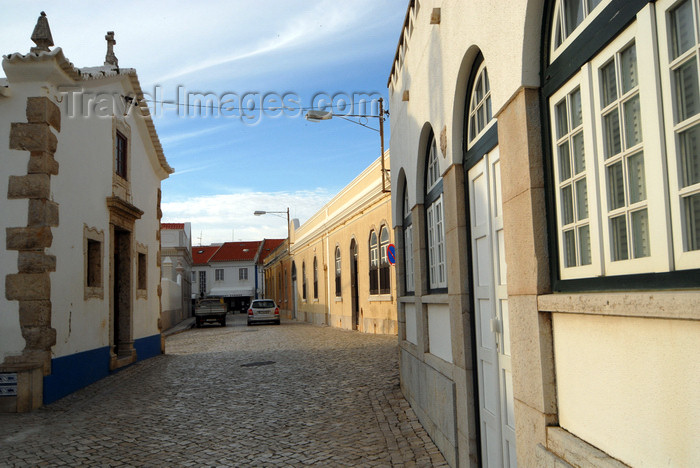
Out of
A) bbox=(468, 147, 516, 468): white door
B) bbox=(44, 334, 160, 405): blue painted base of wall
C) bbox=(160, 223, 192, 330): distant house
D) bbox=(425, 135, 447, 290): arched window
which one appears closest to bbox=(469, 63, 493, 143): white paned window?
bbox=(468, 147, 516, 468): white door

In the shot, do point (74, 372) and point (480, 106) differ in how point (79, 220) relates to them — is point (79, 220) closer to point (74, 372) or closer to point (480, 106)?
point (74, 372)

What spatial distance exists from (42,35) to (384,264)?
12.1 meters

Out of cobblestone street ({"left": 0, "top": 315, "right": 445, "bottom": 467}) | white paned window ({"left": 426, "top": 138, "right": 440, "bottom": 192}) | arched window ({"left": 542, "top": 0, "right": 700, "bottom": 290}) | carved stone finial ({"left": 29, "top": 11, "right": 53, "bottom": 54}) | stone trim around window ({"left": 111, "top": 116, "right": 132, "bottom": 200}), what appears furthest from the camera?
stone trim around window ({"left": 111, "top": 116, "right": 132, "bottom": 200})

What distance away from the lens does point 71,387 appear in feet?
34.3

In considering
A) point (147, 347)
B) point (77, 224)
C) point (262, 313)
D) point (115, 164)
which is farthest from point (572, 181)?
point (262, 313)

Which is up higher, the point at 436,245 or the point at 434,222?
the point at 434,222

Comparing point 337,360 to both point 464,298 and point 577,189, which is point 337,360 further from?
point 577,189

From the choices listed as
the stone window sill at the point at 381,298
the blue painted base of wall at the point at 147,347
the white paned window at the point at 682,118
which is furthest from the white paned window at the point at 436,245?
the stone window sill at the point at 381,298

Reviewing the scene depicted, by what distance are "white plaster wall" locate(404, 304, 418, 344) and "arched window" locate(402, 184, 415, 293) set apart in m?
0.26

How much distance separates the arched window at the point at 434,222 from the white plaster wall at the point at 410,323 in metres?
1.40

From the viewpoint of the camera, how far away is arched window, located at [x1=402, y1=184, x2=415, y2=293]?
8.93 metres

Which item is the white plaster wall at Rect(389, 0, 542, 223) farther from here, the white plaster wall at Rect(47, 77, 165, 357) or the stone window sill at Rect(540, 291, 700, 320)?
the white plaster wall at Rect(47, 77, 165, 357)

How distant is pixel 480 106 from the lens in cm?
489

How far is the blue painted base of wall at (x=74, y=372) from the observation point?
9688 millimetres
